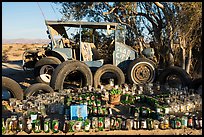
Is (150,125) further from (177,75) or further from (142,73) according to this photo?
(142,73)

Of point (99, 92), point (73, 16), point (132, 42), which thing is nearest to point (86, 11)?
point (73, 16)

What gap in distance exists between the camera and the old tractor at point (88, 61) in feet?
30.5

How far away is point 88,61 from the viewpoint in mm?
9953

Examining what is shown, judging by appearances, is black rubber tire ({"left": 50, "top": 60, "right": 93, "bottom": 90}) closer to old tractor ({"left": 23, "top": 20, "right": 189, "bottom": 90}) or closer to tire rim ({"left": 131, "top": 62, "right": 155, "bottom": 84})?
old tractor ({"left": 23, "top": 20, "right": 189, "bottom": 90})

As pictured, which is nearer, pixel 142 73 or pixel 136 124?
pixel 136 124

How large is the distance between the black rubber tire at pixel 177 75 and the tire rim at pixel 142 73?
31 centimetres

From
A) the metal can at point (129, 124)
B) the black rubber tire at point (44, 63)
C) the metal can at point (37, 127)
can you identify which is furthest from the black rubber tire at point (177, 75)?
the metal can at point (37, 127)

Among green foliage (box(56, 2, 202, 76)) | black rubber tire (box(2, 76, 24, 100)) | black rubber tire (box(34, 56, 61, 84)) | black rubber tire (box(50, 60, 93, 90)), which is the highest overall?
green foliage (box(56, 2, 202, 76))

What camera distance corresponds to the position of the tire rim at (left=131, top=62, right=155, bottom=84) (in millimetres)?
9625

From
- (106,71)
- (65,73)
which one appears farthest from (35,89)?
(106,71)

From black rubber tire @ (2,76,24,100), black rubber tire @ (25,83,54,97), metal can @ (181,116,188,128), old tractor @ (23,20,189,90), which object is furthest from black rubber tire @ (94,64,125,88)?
metal can @ (181,116,188,128)

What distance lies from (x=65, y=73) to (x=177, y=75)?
11.3 feet

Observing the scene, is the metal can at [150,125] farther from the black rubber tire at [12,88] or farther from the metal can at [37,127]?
the black rubber tire at [12,88]

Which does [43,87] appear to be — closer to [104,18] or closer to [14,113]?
[14,113]
